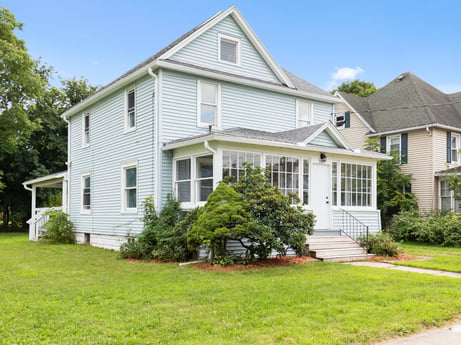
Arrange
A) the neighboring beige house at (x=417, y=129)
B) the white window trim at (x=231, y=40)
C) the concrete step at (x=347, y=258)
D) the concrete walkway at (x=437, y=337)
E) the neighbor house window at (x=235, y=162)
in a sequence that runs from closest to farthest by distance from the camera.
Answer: the concrete walkway at (x=437, y=337) < the concrete step at (x=347, y=258) < the neighbor house window at (x=235, y=162) < the white window trim at (x=231, y=40) < the neighboring beige house at (x=417, y=129)

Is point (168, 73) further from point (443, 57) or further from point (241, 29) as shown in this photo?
point (443, 57)

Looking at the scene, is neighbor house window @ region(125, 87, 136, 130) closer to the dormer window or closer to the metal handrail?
the dormer window

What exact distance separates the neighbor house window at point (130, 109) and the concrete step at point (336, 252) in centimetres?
729

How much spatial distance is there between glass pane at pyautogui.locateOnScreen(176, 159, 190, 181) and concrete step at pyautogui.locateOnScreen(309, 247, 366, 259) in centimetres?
409

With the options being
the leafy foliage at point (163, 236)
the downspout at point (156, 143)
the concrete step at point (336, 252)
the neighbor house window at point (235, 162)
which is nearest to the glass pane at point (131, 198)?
the leafy foliage at point (163, 236)

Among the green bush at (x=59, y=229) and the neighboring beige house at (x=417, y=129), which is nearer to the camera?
the green bush at (x=59, y=229)

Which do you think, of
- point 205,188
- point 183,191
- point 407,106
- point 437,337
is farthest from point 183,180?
point 407,106

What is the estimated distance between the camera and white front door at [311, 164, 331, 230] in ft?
42.1

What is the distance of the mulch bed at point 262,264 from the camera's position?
380 inches

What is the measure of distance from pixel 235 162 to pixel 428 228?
10090 mm

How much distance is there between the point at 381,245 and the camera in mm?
11922

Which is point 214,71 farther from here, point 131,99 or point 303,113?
point 303,113

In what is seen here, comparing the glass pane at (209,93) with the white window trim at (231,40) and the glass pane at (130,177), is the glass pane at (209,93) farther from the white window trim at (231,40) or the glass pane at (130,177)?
the glass pane at (130,177)

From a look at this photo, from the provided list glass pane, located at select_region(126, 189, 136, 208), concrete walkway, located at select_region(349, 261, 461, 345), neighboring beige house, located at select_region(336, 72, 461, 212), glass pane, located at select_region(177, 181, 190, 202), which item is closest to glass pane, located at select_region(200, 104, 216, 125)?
glass pane, located at select_region(177, 181, 190, 202)
